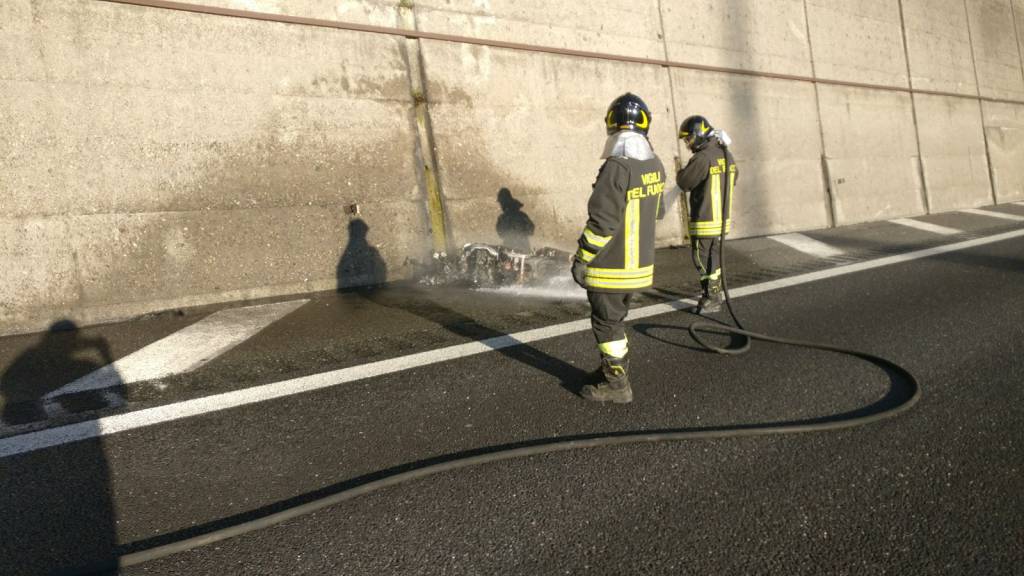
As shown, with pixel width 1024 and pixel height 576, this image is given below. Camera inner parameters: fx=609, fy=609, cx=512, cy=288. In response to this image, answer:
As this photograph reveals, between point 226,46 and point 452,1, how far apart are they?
107 inches

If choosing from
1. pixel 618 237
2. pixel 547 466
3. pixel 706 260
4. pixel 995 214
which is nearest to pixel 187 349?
pixel 547 466

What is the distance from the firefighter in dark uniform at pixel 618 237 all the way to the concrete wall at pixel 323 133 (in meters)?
3.92

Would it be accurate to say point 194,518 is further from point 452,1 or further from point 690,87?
point 690,87

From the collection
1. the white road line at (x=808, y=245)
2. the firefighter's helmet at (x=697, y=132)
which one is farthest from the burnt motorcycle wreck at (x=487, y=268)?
the white road line at (x=808, y=245)

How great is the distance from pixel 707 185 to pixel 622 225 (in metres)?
2.81

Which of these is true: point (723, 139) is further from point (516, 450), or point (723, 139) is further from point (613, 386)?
point (516, 450)

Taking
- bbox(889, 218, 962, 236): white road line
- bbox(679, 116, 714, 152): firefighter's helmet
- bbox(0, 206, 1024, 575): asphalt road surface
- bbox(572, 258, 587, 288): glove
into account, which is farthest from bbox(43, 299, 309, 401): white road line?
bbox(889, 218, 962, 236): white road line

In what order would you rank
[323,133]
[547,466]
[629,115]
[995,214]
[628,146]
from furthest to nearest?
1. [995,214]
2. [323,133]
3. [629,115]
4. [628,146]
5. [547,466]

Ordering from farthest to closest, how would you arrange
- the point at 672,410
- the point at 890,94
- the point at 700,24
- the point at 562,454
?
the point at 890,94 < the point at 700,24 < the point at 672,410 < the point at 562,454

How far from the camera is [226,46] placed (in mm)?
5988

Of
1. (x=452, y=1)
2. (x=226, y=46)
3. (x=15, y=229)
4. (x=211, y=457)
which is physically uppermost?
(x=452, y=1)

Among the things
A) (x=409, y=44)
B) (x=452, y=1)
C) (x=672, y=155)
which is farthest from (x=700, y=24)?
(x=409, y=44)

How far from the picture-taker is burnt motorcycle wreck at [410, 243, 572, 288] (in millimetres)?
6719

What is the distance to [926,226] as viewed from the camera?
11.2 metres
